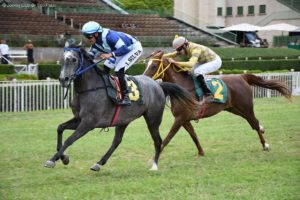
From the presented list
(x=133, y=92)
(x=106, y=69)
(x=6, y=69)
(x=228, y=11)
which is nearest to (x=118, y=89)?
(x=133, y=92)

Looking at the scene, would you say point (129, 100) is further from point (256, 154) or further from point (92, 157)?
point (256, 154)

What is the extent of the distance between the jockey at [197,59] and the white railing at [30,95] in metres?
7.68

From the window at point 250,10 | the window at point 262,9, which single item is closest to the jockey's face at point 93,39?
the window at point 262,9

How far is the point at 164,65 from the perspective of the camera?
32.9 feet

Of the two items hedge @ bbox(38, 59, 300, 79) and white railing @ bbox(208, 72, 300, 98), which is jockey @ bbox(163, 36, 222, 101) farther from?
hedge @ bbox(38, 59, 300, 79)

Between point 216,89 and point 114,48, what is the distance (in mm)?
2865

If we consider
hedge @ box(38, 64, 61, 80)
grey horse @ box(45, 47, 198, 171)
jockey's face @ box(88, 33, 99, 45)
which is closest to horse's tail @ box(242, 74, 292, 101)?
grey horse @ box(45, 47, 198, 171)

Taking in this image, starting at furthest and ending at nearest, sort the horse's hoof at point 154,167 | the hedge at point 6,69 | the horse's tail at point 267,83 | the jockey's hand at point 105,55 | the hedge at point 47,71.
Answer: the hedge at point 47,71
the hedge at point 6,69
the horse's tail at point 267,83
the horse's hoof at point 154,167
the jockey's hand at point 105,55

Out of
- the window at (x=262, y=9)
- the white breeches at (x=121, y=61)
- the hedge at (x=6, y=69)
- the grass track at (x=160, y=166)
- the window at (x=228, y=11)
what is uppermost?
the white breeches at (x=121, y=61)

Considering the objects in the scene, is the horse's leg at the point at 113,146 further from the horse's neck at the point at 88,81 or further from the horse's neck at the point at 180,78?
the horse's neck at the point at 180,78

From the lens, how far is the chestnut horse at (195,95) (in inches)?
387

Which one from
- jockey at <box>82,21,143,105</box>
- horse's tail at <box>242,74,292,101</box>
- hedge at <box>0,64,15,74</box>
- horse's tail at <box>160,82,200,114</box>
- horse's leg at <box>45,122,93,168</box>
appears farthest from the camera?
Answer: hedge at <box>0,64,15,74</box>

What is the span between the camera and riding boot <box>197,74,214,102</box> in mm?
10297

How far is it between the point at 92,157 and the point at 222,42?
3440 cm
